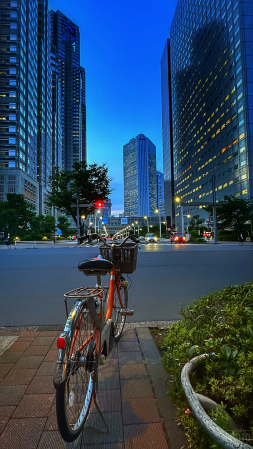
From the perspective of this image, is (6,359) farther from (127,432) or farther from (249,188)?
(249,188)

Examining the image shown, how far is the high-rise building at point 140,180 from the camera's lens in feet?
570

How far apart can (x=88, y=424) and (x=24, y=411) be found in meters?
0.52

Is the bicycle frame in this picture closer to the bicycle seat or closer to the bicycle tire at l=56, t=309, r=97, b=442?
the bicycle tire at l=56, t=309, r=97, b=442

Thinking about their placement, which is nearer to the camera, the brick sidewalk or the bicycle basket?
the brick sidewalk

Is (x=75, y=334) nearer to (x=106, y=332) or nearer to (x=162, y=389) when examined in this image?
(x=106, y=332)

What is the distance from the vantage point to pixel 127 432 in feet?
5.86

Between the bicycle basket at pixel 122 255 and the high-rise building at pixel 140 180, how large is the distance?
165 meters

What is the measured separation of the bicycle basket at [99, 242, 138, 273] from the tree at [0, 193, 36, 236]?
5111 cm

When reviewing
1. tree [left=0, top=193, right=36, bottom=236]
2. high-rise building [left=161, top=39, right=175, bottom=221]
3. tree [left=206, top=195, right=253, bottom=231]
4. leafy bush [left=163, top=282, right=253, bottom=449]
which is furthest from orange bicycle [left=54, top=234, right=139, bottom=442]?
high-rise building [left=161, top=39, right=175, bottom=221]

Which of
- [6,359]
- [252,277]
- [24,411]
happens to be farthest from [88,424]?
[252,277]

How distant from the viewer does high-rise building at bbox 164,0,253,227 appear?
5549 cm

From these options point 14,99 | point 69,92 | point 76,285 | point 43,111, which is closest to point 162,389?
point 76,285

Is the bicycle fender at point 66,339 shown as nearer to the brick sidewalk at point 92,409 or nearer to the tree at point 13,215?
the brick sidewalk at point 92,409

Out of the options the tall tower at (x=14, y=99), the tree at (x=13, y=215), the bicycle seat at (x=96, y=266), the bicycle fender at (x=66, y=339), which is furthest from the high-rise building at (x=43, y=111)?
the bicycle fender at (x=66, y=339)
